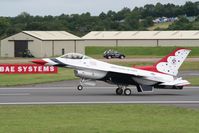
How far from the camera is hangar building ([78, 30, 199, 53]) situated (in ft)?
391

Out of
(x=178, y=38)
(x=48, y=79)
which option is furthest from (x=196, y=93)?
(x=178, y=38)

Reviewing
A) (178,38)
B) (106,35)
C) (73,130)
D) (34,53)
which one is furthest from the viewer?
(106,35)

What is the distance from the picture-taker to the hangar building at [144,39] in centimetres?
11925

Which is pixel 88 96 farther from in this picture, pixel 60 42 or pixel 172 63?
pixel 60 42

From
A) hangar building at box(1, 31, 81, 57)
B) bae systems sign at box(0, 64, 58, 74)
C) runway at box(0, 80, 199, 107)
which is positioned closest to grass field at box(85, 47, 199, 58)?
hangar building at box(1, 31, 81, 57)

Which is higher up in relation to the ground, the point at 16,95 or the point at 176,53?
the point at 176,53

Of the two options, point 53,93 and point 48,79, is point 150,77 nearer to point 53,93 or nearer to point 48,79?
point 53,93

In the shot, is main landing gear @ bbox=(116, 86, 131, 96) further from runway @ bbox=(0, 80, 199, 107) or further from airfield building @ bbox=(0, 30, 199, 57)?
airfield building @ bbox=(0, 30, 199, 57)

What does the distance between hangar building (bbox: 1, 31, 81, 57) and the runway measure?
2534 inches

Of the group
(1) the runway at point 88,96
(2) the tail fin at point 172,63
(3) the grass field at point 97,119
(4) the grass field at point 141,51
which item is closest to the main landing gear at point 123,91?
(1) the runway at point 88,96

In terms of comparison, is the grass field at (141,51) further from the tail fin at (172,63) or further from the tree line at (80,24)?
the tail fin at (172,63)

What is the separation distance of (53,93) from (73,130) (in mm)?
16808

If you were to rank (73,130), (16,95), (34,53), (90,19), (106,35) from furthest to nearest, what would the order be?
(90,19), (106,35), (34,53), (16,95), (73,130)

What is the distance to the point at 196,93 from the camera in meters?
34.8
